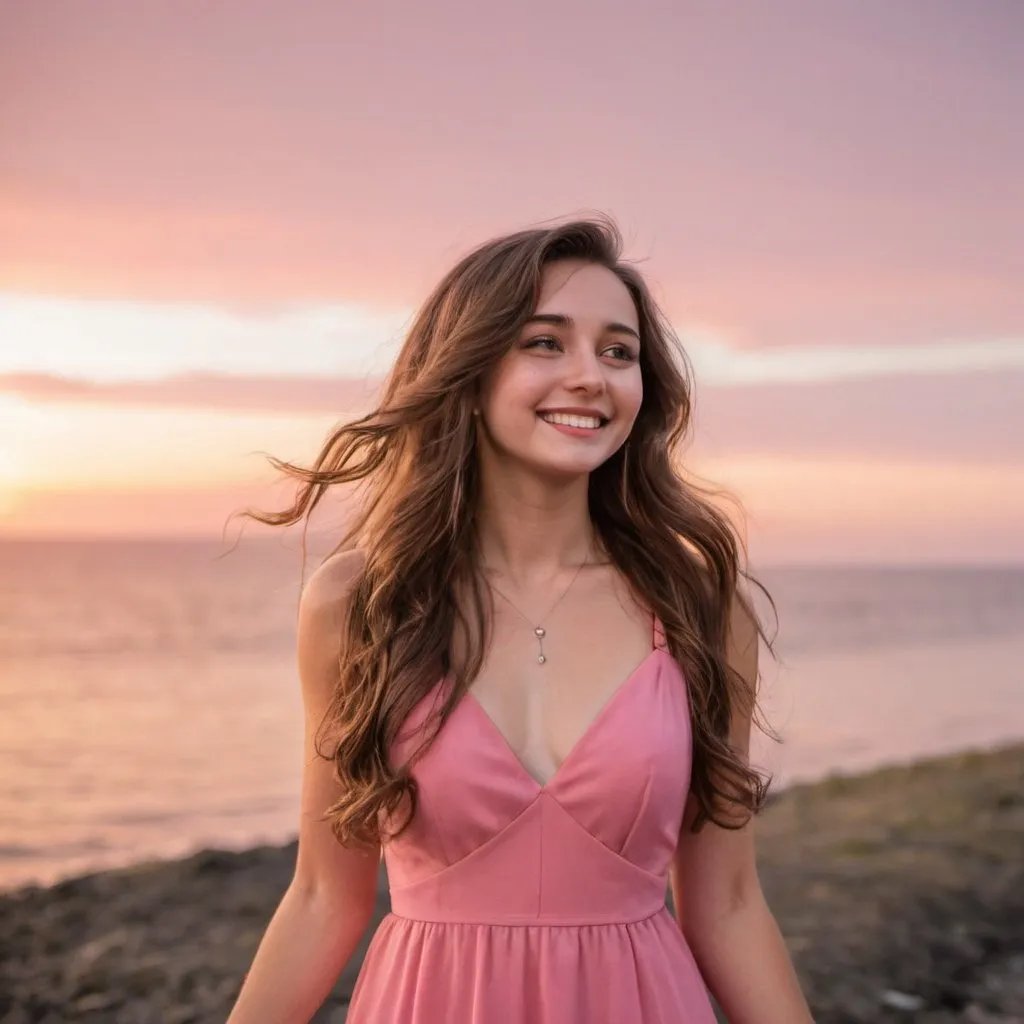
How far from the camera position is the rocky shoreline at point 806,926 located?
538cm

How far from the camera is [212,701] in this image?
25500 mm

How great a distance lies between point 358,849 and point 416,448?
832 mm

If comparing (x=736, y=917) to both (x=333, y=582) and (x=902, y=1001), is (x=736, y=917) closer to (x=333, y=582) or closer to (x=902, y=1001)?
(x=333, y=582)

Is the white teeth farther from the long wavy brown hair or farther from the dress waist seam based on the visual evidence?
the dress waist seam

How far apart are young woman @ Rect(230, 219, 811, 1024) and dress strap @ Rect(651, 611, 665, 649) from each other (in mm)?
12

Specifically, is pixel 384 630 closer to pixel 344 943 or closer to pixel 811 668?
pixel 344 943

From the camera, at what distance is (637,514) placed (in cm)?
290

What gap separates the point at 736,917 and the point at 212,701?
23820 millimetres

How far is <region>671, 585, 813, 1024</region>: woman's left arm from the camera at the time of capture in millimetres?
2586

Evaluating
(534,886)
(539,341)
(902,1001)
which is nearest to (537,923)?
(534,886)

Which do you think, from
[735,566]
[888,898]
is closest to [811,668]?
[888,898]

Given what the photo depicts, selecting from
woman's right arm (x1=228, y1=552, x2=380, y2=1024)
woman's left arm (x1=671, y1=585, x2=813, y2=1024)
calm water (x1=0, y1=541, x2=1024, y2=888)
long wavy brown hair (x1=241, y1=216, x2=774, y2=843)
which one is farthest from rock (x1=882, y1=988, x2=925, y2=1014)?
woman's right arm (x1=228, y1=552, x2=380, y2=1024)

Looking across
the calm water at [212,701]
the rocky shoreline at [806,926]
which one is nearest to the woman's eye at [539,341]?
the calm water at [212,701]

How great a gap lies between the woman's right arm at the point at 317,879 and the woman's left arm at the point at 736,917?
65cm
